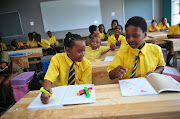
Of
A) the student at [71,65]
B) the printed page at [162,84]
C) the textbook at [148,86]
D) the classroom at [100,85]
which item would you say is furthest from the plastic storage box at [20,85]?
the printed page at [162,84]

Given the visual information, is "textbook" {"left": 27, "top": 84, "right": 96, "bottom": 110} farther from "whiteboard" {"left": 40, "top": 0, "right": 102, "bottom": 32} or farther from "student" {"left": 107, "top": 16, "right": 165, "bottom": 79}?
"whiteboard" {"left": 40, "top": 0, "right": 102, "bottom": 32}

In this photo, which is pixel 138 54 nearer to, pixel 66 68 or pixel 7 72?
pixel 66 68

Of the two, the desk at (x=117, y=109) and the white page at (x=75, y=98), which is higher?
the white page at (x=75, y=98)

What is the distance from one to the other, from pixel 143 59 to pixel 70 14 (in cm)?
658

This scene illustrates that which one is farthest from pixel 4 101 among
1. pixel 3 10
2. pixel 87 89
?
pixel 3 10

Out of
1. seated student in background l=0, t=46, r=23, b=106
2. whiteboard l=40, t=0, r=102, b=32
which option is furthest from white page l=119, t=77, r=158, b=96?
whiteboard l=40, t=0, r=102, b=32

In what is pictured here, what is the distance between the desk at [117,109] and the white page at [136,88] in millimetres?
38

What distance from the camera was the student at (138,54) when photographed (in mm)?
1119

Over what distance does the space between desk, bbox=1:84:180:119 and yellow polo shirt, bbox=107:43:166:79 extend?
462 millimetres

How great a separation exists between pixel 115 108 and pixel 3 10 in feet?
28.2

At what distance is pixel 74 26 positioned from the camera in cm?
728

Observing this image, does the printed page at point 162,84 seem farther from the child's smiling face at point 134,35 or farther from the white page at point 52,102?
the white page at point 52,102

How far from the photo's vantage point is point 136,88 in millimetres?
857

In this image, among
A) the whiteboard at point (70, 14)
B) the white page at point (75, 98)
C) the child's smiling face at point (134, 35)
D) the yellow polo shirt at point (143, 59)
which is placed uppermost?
the whiteboard at point (70, 14)
